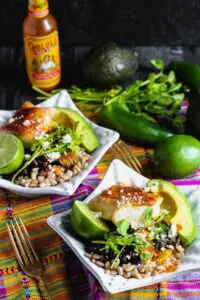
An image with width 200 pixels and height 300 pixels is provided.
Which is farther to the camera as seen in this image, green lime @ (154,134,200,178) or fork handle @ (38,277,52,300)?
green lime @ (154,134,200,178)

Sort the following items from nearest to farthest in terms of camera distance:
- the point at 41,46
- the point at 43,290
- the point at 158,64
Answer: the point at 43,290, the point at 41,46, the point at 158,64

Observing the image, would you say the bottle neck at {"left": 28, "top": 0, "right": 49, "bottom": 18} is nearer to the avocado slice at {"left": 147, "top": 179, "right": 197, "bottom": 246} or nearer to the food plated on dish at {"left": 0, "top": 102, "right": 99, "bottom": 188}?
the food plated on dish at {"left": 0, "top": 102, "right": 99, "bottom": 188}

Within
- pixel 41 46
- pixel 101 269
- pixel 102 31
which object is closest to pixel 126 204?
pixel 101 269

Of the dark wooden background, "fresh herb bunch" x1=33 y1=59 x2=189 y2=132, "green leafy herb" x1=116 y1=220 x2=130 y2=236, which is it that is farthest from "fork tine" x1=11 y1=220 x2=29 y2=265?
the dark wooden background

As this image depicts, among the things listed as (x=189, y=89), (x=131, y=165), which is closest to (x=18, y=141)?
(x=131, y=165)

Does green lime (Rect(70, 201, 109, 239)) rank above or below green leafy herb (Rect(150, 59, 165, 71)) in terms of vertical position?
below

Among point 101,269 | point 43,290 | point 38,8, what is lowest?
point 43,290

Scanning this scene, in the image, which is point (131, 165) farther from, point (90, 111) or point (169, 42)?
point (169, 42)

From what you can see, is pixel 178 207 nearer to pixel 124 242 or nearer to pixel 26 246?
pixel 124 242
